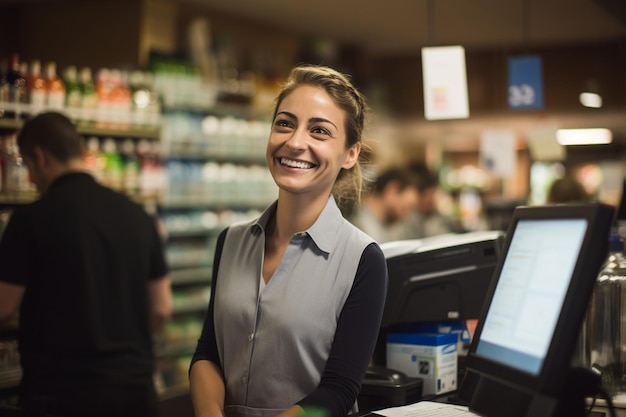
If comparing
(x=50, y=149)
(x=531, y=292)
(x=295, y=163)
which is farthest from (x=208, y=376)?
(x=50, y=149)

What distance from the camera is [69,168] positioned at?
3471mm

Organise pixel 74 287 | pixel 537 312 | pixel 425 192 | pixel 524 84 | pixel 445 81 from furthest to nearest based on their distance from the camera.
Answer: pixel 425 192 < pixel 524 84 < pixel 445 81 < pixel 74 287 < pixel 537 312

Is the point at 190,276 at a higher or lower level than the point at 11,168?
lower

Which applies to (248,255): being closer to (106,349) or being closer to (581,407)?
(581,407)

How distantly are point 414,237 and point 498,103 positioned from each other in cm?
394

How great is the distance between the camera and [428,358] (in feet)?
7.70

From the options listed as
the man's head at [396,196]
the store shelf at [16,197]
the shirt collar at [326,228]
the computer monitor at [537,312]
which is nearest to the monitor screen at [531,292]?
the computer monitor at [537,312]

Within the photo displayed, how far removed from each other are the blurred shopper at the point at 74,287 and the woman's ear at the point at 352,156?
1.48 meters

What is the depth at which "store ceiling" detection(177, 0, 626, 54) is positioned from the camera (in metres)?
7.38

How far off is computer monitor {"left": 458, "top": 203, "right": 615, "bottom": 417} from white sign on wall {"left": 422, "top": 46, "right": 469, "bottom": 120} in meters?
3.66

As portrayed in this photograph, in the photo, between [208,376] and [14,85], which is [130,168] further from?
[208,376]

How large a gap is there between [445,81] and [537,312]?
13.0 feet

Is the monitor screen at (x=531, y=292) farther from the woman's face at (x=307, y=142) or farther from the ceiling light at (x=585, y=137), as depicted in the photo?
the ceiling light at (x=585, y=137)

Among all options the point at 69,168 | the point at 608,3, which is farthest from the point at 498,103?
the point at 69,168
